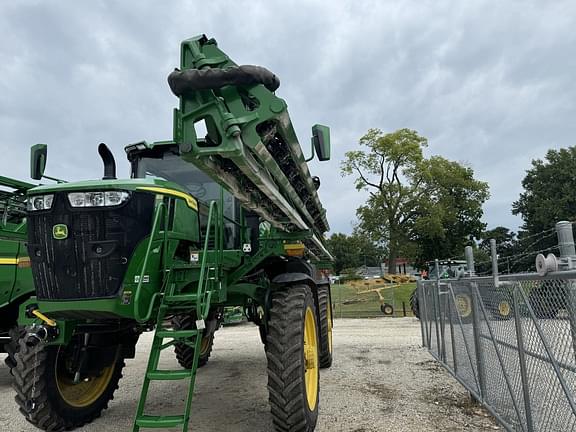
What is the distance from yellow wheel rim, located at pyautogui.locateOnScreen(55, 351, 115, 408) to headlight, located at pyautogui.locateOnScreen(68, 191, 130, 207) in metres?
1.78

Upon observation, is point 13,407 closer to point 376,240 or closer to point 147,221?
point 147,221

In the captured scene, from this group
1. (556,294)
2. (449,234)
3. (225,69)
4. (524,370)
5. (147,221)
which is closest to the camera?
(225,69)

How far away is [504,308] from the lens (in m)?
3.98

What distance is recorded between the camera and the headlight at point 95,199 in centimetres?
381

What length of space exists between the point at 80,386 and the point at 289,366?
7.92 ft

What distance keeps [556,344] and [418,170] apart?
38481 mm

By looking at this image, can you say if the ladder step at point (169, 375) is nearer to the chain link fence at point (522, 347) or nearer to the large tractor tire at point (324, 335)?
the chain link fence at point (522, 347)

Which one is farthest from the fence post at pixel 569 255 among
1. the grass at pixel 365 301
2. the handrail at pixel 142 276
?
the grass at pixel 365 301

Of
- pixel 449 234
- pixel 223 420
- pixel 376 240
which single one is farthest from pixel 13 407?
pixel 449 234

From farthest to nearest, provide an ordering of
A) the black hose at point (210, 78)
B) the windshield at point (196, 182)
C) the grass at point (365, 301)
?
the grass at point (365, 301), the windshield at point (196, 182), the black hose at point (210, 78)

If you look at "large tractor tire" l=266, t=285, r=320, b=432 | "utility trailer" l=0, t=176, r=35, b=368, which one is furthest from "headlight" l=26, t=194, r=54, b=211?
"utility trailer" l=0, t=176, r=35, b=368

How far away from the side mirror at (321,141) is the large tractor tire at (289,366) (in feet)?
4.96

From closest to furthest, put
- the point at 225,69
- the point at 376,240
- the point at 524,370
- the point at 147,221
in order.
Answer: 1. the point at 225,69
2. the point at 524,370
3. the point at 147,221
4. the point at 376,240

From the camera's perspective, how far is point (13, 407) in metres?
5.68
